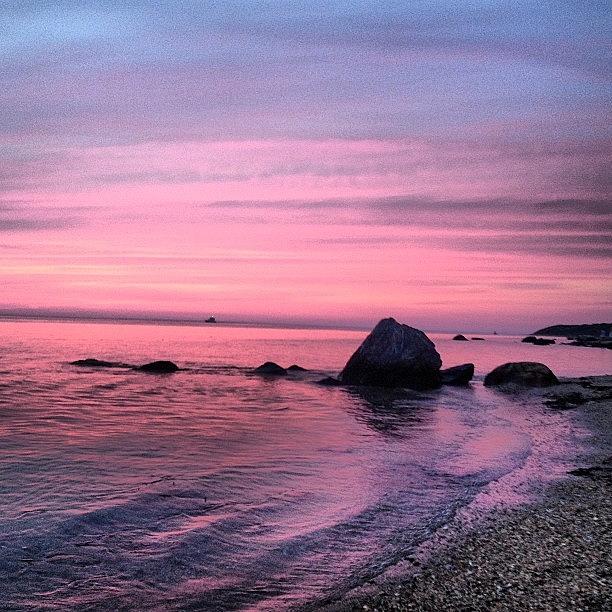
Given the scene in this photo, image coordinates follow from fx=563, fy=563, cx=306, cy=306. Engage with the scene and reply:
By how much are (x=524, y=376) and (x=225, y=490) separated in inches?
1199

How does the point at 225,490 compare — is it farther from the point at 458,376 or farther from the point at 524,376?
the point at 524,376

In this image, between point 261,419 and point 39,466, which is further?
point 261,419

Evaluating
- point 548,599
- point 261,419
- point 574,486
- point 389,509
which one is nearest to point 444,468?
point 574,486

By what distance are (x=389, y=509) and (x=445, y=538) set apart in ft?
6.02

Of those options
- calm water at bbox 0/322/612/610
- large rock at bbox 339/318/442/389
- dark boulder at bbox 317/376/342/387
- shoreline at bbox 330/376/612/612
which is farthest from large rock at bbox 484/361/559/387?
shoreline at bbox 330/376/612/612

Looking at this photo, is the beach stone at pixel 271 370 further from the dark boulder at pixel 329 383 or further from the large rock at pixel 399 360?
the large rock at pixel 399 360

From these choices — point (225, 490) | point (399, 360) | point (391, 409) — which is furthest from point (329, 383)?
point (225, 490)

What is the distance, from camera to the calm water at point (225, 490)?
7148 millimetres

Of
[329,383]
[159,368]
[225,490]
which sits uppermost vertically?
[225,490]

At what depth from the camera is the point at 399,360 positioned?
34156 mm

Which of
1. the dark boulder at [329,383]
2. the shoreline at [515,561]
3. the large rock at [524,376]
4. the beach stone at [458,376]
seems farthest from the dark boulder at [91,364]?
the shoreline at [515,561]

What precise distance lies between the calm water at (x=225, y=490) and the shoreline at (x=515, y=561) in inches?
19.0

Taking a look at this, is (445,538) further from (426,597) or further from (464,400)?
(464,400)

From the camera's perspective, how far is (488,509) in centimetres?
1022
